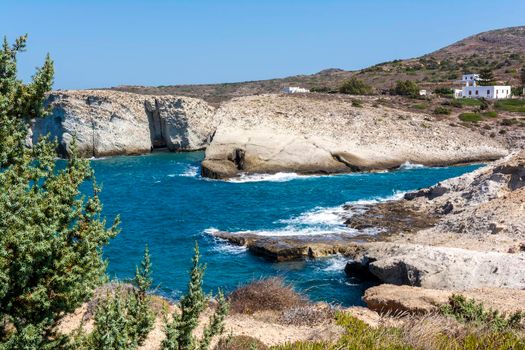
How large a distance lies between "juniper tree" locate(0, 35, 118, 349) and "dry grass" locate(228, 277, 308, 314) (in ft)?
28.2

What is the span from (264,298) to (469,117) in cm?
6091

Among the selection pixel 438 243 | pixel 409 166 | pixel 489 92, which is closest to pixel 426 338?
pixel 438 243

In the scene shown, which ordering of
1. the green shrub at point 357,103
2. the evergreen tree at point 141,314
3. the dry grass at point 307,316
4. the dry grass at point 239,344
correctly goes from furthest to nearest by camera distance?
1. the green shrub at point 357,103
2. the dry grass at point 307,316
3. the dry grass at point 239,344
4. the evergreen tree at point 141,314

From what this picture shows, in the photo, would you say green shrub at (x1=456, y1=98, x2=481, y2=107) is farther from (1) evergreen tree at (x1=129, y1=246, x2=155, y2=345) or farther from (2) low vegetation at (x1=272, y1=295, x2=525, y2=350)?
(1) evergreen tree at (x1=129, y1=246, x2=155, y2=345)

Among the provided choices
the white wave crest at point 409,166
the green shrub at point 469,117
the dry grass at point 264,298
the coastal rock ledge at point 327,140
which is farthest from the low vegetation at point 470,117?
the dry grass at point 264,298

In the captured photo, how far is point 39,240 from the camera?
700cm

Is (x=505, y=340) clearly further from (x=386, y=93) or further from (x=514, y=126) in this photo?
(x=386, y=93)

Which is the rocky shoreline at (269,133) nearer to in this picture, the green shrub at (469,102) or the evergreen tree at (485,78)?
the green shrub at (469,102)

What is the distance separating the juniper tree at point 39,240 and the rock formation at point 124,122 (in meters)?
61.6

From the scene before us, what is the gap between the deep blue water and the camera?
23.1 metres

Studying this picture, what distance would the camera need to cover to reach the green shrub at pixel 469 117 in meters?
69.4

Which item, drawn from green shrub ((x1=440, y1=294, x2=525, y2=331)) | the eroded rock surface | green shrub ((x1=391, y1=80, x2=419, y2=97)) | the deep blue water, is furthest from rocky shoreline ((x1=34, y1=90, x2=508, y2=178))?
green shrub ((x1=440, y1=294, x2=525, y2=331))

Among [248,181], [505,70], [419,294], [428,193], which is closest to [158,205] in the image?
[248,181]

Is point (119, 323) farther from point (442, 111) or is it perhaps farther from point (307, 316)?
point (442, 111)
